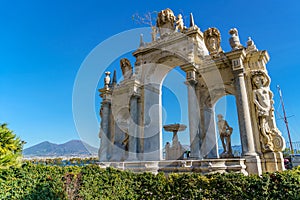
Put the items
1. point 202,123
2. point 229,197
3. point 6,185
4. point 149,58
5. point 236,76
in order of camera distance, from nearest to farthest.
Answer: point 6,185, point 229,197, point 236,76, point 202,123, point 149,58

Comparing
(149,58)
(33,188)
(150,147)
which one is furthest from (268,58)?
(33,188)

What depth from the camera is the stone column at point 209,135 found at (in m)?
13.7

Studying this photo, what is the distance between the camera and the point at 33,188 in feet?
15.6

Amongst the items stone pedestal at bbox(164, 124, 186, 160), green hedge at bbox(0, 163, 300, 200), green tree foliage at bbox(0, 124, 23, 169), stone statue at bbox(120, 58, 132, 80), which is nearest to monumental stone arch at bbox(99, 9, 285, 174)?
stone statue at bbox(120, 58, 132, 80)

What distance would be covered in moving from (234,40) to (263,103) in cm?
427

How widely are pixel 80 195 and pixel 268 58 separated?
12.9 metres

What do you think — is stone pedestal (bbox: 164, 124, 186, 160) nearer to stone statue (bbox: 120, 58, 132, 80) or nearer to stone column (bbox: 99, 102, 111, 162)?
stone column (bbox: 99, 102, 111, 162)

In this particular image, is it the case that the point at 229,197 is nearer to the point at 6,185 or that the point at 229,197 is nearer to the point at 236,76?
the point at 6,185

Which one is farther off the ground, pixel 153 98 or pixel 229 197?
pixel 153 98

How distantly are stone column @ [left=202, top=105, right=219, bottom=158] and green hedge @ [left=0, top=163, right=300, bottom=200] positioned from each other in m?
8.17

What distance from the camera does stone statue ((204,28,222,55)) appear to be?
1423 centimetres

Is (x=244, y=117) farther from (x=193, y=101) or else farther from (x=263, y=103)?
(x=193, y=101)

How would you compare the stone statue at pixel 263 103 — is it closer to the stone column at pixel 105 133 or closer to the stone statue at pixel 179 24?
the stone statue at pixel 179 24

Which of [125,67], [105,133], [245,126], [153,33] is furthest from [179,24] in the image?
[105,133]
